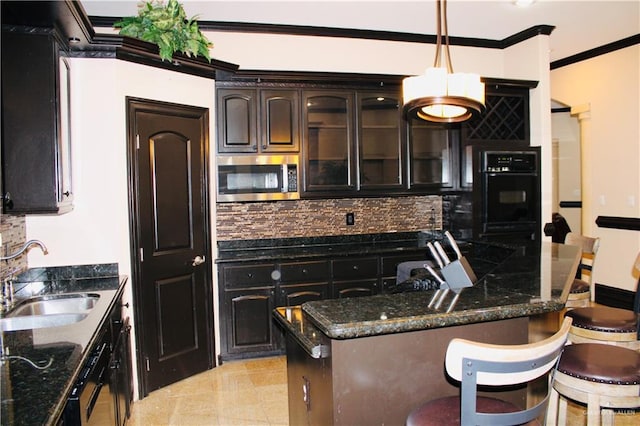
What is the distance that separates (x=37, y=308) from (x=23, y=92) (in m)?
1.18

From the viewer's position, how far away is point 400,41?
489 cm

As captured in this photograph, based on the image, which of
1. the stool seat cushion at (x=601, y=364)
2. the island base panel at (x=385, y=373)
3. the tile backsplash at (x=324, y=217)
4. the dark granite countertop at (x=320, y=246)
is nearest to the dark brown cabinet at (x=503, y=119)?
the tile backsplash at (x=324, y=217)

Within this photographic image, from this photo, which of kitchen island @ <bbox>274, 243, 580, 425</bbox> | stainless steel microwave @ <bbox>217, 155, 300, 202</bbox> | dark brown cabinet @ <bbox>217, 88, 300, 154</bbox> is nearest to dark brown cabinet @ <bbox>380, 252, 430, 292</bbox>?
stainless steel microwave @ <bbox>217, 155, 300, 202</bbox>

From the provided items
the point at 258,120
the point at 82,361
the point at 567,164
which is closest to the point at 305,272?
the point at 258,120

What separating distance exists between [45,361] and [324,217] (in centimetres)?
335

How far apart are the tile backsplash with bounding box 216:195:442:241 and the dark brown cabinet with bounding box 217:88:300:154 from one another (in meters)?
0.65

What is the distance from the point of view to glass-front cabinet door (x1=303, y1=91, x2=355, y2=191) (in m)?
4.40

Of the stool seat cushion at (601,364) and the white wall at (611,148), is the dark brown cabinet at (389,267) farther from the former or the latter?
the white wall at (611,148)

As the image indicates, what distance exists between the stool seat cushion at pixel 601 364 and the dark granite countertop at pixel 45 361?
6.35 ft

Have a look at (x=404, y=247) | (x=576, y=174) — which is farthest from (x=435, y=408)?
(x=576, y=174)

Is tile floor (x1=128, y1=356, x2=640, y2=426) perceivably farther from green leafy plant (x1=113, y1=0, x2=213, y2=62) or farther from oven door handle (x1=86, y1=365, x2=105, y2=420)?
green leafy plant (x1=113, y1=0, x2=213, y2=62)

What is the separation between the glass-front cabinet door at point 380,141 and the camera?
4574 millimetres

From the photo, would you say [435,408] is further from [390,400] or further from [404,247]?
[404,247]

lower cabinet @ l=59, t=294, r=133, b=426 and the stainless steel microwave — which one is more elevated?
Result: the stainless steel microwave
